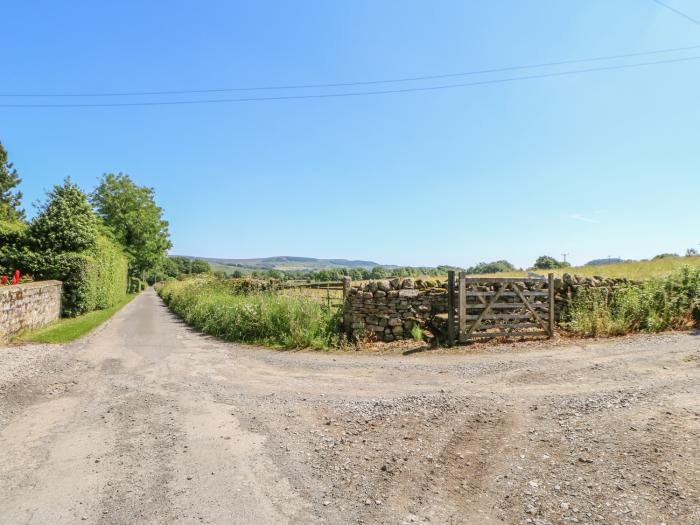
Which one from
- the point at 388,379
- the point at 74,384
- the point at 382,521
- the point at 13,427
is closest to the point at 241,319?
the point at 74,384

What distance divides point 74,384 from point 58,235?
12.5 meters

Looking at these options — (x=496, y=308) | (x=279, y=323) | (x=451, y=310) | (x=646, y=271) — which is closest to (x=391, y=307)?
(x=451, y=310)

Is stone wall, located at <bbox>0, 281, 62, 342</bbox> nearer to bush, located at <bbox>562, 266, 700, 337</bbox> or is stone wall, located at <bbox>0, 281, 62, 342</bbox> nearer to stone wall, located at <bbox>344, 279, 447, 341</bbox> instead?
stone wall, located at <bbox>344, 279, 447, 341</bbox>

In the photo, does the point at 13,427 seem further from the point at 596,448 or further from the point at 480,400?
the point at 596,448

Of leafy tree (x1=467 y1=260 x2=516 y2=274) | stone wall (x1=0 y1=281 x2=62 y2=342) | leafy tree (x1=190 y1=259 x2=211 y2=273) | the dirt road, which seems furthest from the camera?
leafy tree (x1=190 y1=259 x2=211 y2=273)

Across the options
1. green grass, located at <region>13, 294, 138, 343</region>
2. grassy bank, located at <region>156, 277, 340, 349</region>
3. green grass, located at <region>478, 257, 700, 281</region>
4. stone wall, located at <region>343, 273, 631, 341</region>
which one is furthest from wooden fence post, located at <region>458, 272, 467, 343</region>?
green grass, located at <region>13, 294, 138, 343</region>

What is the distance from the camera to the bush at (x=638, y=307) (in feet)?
36.1

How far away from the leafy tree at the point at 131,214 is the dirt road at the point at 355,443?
35451mm

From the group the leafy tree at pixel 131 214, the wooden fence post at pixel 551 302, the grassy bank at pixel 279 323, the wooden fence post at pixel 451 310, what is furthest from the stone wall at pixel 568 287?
the leafy tree at pixel 131 214

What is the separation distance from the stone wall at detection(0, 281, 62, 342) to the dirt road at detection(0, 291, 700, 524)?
8.98 ft

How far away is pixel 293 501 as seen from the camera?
3.33 metres

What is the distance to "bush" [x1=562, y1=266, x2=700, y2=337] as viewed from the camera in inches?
434

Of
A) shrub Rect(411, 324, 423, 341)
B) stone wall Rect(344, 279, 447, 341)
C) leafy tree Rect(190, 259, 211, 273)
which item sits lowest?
shrub Rect(411, 324, 423, 341)

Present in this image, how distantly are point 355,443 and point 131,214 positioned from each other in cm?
4182
